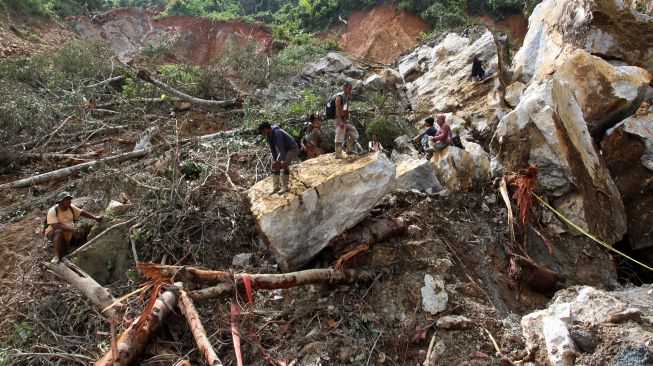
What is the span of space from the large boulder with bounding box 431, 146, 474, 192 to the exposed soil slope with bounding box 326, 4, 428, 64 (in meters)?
14.8

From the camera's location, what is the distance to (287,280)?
4.36m

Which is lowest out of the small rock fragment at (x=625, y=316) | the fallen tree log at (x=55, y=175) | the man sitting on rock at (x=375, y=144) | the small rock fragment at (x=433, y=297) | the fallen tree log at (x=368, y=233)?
the small rock fragment at (x=433, y=297)

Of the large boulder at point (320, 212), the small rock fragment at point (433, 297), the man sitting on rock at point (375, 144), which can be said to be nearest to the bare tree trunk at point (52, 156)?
the large boulder at point (320, 212)

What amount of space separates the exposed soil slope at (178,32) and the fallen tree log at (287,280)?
18.3 m

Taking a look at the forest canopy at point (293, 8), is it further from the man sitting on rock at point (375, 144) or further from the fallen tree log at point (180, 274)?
the fallen tree log at point (180, 274)

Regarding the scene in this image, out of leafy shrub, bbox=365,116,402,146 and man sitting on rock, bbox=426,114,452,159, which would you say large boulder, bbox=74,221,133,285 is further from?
leafy shrub, bbox=365,116,402,146

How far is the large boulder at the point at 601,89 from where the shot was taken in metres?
7.82

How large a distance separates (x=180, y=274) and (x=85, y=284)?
1.72 metres

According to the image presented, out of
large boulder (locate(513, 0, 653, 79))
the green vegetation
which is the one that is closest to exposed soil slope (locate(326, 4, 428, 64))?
the green vegetation

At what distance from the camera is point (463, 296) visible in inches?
177

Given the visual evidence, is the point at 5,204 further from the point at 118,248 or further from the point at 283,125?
the point at 283,125

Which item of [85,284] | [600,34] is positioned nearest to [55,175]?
[85,284]

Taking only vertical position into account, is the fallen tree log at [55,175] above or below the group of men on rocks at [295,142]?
below

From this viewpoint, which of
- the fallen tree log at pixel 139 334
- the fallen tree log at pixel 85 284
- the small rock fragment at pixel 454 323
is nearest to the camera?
the fallen tree log at pixel 139 334
